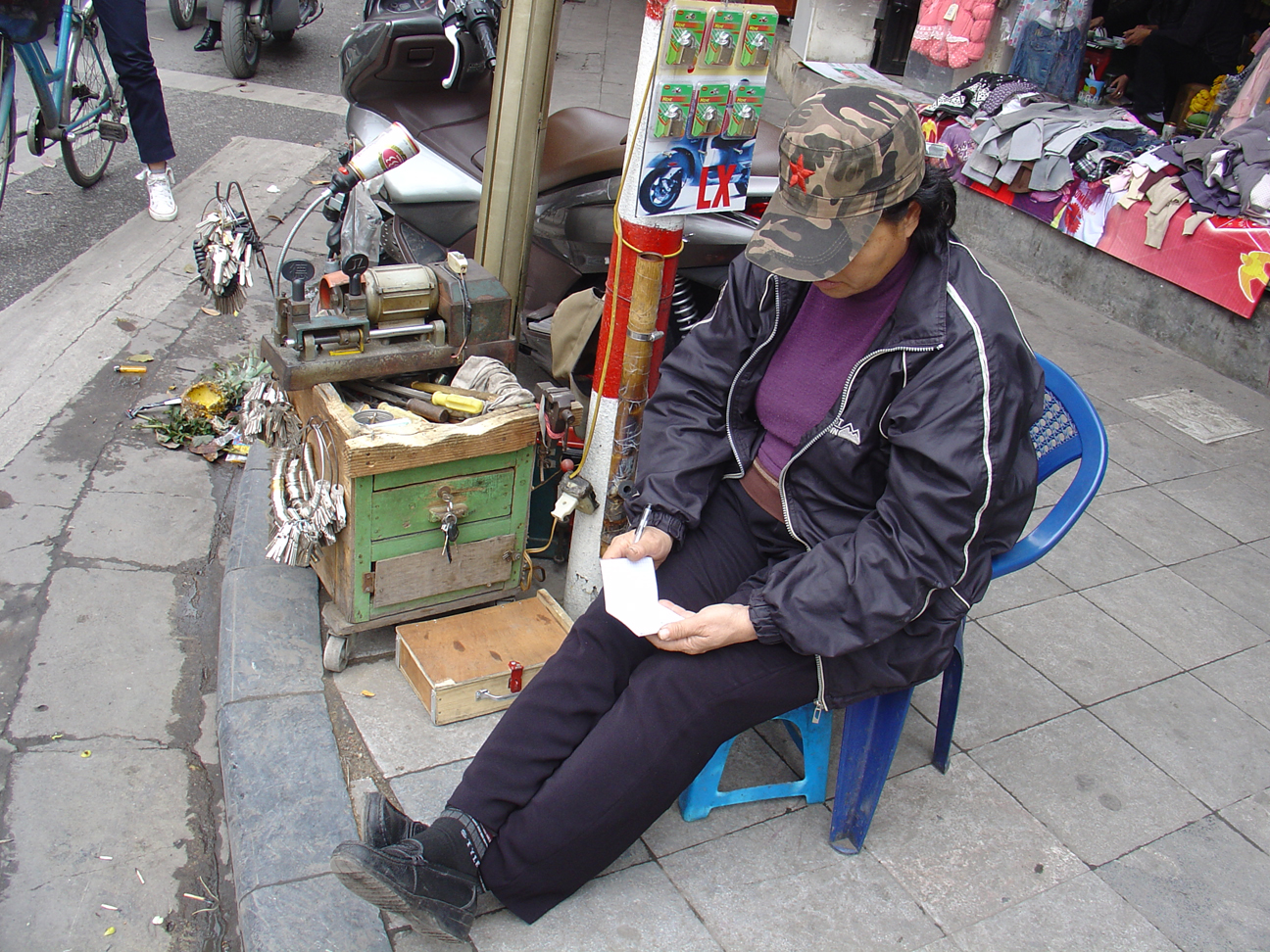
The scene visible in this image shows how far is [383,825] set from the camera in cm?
187

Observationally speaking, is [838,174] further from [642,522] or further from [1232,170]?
[1232,170]

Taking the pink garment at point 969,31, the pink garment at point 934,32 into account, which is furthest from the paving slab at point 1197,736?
the pink garment at point 934,32

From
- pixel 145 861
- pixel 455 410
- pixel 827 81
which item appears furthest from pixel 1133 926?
pixel 827 81

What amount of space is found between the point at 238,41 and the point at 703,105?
6.42 m

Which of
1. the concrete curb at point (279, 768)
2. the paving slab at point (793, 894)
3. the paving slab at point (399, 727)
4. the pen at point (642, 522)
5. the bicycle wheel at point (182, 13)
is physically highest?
the pen at point (642, 522)

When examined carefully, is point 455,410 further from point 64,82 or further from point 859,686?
point 64,82

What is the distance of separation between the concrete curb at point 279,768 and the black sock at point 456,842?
0.22 meters

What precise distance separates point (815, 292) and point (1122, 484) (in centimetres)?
221

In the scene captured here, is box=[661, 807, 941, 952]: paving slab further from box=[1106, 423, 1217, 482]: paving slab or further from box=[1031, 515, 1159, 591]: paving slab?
box=[1106, 423, 1217, 482]: paving slab

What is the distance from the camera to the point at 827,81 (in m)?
7.50

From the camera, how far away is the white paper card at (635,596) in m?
1.98

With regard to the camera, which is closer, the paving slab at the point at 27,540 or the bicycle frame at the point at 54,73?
the paving slab at the point at 27,540

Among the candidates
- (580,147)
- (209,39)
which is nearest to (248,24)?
(209,39)

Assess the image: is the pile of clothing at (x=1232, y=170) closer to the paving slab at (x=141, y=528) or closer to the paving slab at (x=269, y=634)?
the paving slab at (x=269, y=634)
